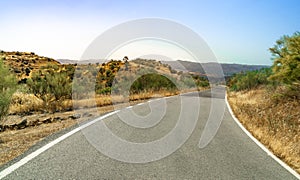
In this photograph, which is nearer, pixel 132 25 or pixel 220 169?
pixel 220 169

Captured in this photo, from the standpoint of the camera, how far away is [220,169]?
523 cm

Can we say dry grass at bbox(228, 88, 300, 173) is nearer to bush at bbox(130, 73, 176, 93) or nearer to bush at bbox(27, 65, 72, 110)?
bush at bbox(27, 65, 72, 110)

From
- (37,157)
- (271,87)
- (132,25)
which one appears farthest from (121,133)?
(271,87)

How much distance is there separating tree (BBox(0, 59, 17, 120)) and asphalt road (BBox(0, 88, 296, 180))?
2.68 meters

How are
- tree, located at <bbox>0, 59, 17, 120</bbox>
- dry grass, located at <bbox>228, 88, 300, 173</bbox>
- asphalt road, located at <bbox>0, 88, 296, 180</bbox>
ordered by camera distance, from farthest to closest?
1. tree, located at <bbox>0, 59, 17, 120</bbox>
2. dry grass, located at <bbox>228, 88, 300, 173</bbox>
3. asphalt road, located at <bbox>0, 88, 296, 180</bbox>

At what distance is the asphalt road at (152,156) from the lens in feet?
15.8

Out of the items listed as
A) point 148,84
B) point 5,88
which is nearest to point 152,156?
point 5,88

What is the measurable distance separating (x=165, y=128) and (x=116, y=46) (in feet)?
10.6

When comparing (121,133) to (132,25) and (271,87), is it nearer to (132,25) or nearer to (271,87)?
(132,25)

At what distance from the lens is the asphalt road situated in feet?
15.8

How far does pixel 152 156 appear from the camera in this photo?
19.4ft

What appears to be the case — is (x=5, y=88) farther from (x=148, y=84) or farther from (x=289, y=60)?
(x=148, y=84)

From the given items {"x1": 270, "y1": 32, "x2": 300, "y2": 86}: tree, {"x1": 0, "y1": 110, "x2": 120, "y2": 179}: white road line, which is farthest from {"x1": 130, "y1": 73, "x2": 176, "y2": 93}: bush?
{"x1": 0, "y1": 110, "x2": 120, "y2": 179}: white road line

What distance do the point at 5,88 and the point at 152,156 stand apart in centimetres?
607
